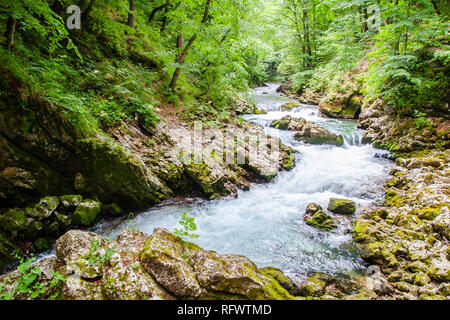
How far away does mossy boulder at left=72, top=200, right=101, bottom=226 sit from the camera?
495cm

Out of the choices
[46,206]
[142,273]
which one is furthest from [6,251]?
[142,273]

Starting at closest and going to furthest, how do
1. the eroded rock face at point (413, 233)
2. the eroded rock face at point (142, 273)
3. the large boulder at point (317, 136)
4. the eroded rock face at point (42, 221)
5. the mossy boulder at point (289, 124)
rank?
the eroded rock face at point (142, 273), the eroded rock face at point (413, 233), the eroded rock face at point (42, 221), the large boulder at point (317, 136), the mossy boulder at point (289, 124)

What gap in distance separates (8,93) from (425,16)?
13410mm

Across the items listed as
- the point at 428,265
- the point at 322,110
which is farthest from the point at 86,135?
the point at 322,110

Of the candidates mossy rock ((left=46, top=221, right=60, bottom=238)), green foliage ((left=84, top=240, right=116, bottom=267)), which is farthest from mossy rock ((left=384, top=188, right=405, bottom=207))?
mossy rock ((left=46, top=221, right=60, bottom=238))

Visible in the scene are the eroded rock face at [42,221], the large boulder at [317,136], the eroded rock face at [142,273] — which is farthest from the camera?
the large boulder at [317,136]

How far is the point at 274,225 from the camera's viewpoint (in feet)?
20.6

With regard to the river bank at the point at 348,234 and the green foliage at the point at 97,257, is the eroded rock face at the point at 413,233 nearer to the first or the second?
the river bank at the point at 348,234

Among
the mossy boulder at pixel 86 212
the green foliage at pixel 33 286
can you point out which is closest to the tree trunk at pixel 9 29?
the mossy boulder at pixel 86 212

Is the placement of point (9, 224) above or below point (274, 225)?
above

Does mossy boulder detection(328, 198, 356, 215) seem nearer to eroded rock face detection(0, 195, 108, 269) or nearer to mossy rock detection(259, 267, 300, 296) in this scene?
mossy rock detection(259, 267, 300, 296)

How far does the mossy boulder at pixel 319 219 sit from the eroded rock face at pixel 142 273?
125 inches

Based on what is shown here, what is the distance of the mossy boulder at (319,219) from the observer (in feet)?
19.4
